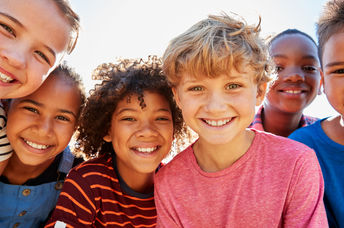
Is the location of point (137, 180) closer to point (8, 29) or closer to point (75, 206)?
point (75, 206)

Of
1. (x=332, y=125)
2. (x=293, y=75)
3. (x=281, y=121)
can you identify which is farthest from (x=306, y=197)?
(x=281, y=121)

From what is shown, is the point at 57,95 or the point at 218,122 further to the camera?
the point at 57,95

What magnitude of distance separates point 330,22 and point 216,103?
1113 mm

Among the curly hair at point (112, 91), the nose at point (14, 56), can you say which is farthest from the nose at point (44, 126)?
the nose at point (14, 56)

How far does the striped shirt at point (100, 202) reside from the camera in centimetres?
205

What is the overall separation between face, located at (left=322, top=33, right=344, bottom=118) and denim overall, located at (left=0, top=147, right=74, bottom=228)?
7.65 ft

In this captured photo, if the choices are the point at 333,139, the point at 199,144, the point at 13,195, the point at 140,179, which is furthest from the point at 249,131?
the point at 13,195

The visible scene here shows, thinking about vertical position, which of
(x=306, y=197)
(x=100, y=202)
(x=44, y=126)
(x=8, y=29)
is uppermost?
(x=8, y=29)

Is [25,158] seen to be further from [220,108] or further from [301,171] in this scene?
[301,171]

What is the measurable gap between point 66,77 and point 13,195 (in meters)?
1.06

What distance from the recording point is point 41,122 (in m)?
2.31

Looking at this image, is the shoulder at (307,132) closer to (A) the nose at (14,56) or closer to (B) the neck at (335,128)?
(B) the neck at (335,128)

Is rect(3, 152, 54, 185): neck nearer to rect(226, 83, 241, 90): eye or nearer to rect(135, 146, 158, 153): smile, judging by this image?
rect(135, 146, 158, 153): smile

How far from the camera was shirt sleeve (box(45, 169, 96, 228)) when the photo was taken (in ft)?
6.60
